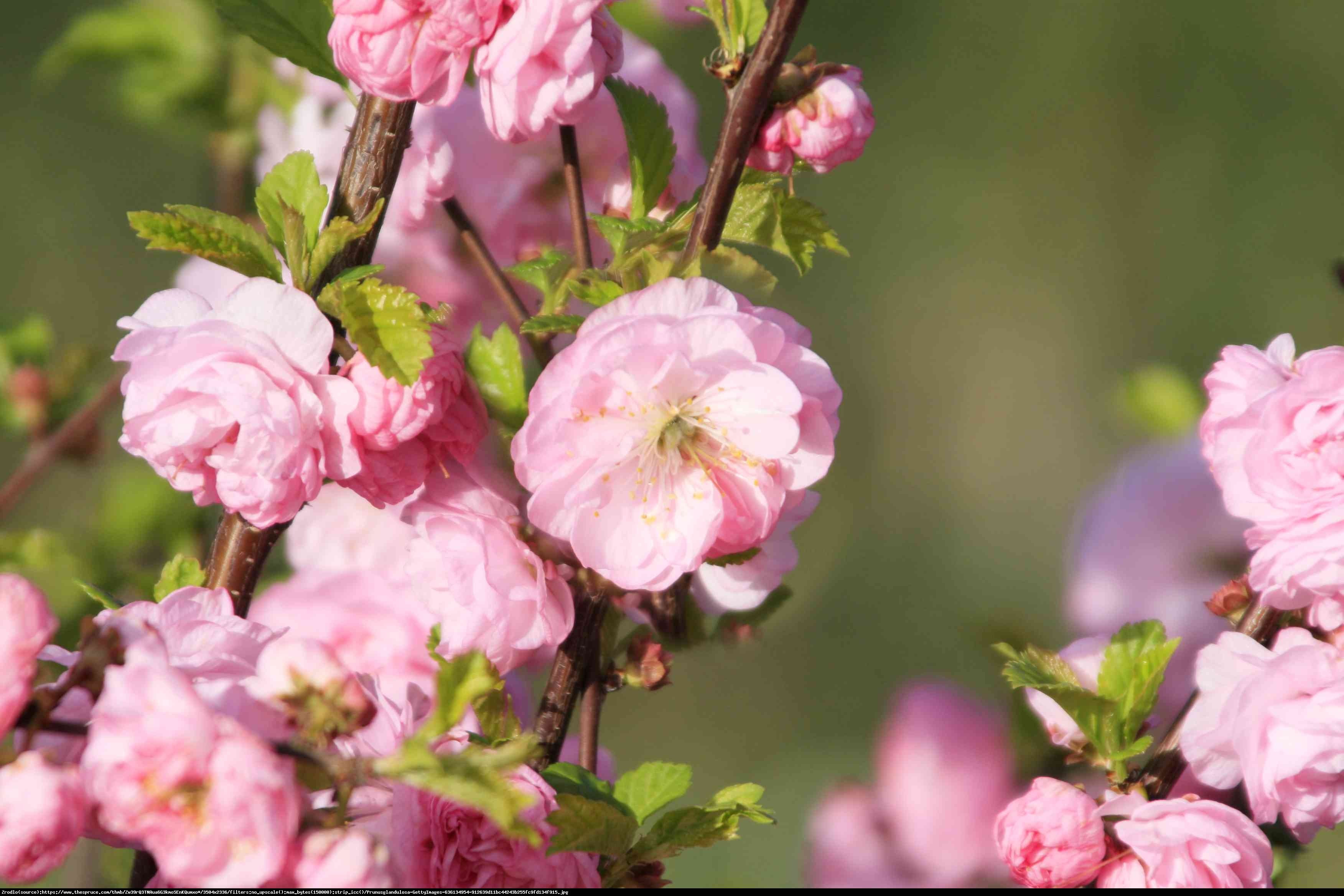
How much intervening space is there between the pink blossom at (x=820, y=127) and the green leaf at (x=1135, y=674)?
0.90 feet

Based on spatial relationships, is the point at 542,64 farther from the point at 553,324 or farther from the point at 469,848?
the point at 469,848

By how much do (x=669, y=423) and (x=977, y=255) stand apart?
3.34 meters

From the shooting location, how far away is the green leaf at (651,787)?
1.73 feet

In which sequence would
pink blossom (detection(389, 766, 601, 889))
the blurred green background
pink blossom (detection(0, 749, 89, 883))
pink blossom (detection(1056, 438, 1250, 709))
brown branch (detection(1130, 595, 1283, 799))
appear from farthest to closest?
the blurred green background < pink blossom (detection(1056, 438, 1250, 709)) < brown branch (detection(1130, 595, 1283, 799)) < pink blossom (detection(389, 766, 601, 889)) < pink blossom (detection(0, 749, 89, 883))

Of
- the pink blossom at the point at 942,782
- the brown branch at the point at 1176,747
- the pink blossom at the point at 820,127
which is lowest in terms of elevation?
the pink blossom at the point at 942,782

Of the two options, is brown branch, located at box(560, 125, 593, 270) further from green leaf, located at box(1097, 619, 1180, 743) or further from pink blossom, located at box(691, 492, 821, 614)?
green leaf, located at box(1097, 619, 1180, 743)

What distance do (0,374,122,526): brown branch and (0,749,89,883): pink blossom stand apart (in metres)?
0.60

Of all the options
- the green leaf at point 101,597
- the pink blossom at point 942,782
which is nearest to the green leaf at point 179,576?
the green leaf at point 101,597

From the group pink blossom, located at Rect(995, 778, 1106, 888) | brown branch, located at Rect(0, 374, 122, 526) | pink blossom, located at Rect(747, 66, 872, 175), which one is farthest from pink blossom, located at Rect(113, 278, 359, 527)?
brown branch, located at Rect(0, 374, 122, 526)

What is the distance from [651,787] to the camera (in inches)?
21.0

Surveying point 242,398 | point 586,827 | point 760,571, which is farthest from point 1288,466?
point 242,398

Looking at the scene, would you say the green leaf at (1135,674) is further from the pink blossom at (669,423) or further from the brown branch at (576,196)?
the brown branch at (576,196)

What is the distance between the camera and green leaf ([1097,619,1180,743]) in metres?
0.55

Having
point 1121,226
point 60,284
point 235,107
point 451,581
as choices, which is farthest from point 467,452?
point 1121,226
